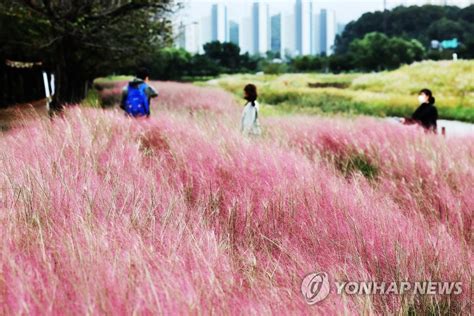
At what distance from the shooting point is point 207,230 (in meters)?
3.19

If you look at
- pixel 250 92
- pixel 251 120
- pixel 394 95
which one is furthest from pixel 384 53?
pixel 251 120

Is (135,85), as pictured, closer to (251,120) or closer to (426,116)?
(251,120)

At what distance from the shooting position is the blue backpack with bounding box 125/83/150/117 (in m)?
9.65

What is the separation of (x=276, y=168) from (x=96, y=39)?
11.2 metres

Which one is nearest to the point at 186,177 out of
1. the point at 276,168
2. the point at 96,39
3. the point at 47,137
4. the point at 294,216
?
the point at 276,168

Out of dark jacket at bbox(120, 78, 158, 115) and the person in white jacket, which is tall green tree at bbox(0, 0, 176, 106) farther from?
the person in white jacket

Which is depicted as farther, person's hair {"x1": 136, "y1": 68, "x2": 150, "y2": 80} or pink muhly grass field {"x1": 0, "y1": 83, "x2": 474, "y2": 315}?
person's hair {"x1": 136, "y1": 68, "x2": 150, "y2": 80}

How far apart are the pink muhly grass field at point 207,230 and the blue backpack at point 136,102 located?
2.98m

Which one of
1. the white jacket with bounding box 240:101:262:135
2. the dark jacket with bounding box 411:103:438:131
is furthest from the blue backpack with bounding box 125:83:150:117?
the dark jacket with bounding box 411:103:438:131

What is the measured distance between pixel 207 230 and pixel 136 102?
6821 millimetres

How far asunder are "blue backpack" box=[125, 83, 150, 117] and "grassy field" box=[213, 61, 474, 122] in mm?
11942

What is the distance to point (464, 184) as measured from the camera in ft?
18.6

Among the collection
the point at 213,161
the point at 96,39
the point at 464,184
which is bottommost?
the point at 464,184

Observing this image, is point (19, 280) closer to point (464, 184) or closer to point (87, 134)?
point (87, 134)
